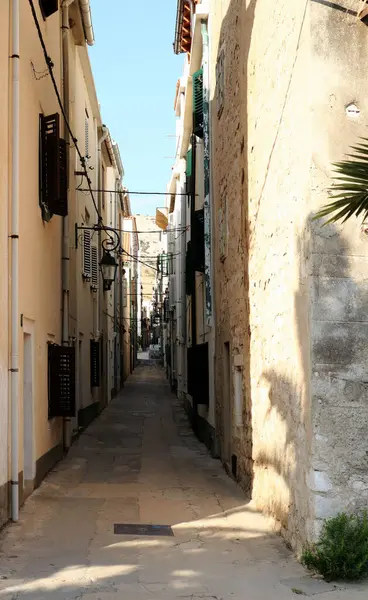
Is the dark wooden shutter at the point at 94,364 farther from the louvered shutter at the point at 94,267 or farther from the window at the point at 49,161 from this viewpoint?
the window at the point at 49,161

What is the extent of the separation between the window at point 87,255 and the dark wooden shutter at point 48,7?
6853mm

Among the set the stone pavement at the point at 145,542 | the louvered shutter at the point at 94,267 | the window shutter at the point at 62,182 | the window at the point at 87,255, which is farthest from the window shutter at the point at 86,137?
the stone pavement at the point at 145,542

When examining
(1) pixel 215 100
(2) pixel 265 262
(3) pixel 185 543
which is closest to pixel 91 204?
(1) pixel 215 100

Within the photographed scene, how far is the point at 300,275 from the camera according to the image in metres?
7.06

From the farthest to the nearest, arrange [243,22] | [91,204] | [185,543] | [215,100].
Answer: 1. [91,204]
2. [215,100]
3. [243,22]
4. [185,543]

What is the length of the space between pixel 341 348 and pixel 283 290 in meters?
1.32

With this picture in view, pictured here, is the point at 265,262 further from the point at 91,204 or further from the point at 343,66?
the point at 91,204

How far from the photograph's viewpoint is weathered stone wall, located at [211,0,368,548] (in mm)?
6602

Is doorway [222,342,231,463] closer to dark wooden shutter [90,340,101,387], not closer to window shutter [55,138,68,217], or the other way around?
window shutter [55,138,68,217]

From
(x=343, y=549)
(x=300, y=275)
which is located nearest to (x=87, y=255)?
(x=300, y=275)

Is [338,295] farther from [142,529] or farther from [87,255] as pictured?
[87,255]

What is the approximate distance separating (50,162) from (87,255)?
762cm

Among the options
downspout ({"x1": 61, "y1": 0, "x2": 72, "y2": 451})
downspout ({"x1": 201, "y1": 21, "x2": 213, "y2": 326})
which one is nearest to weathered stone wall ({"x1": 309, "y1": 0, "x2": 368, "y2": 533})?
downspout ({"x1": 61, "y1": 0, "x2": 72, "y2": 451})

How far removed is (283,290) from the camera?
25.6 ft
